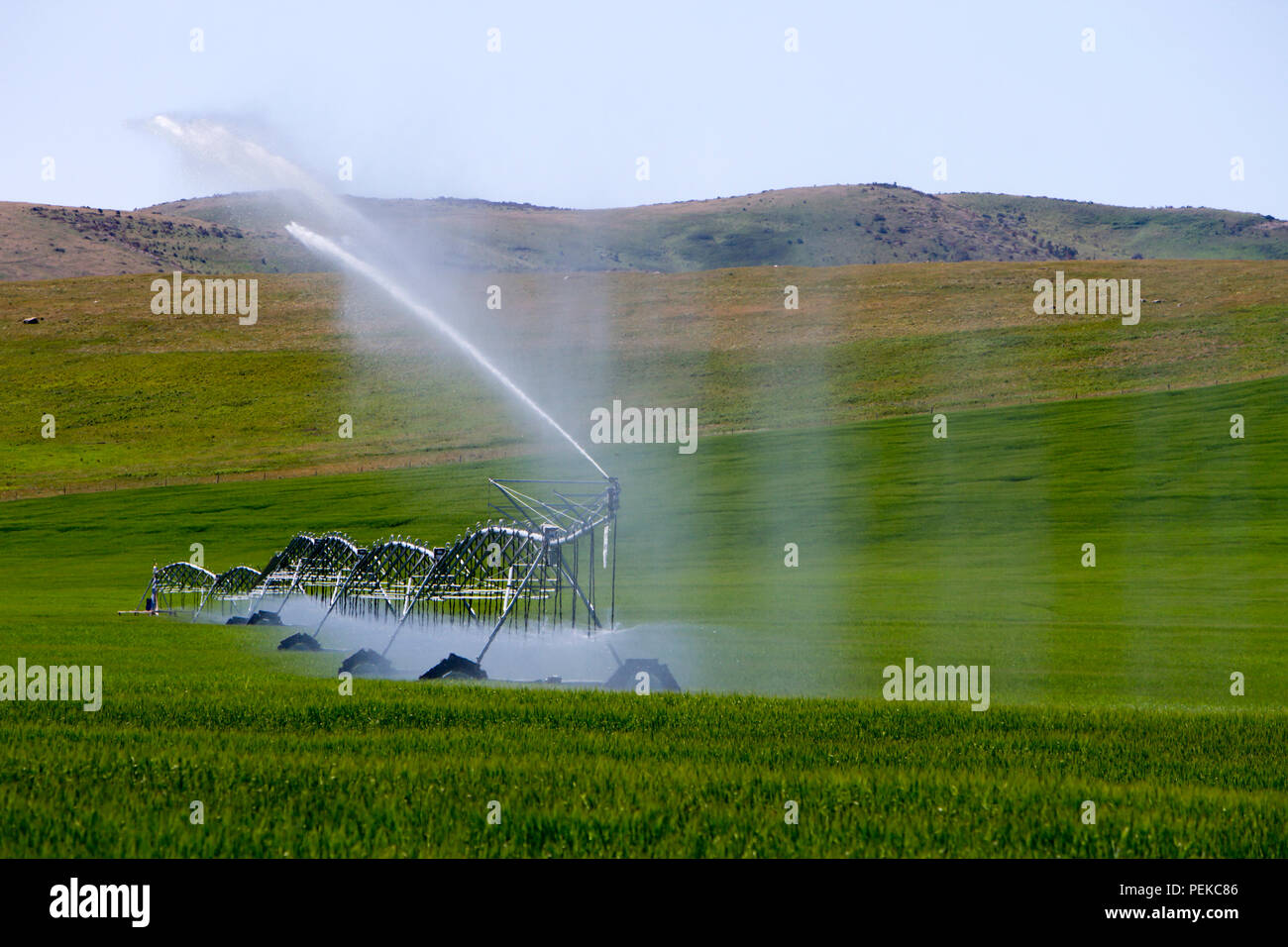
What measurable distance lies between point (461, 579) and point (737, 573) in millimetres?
31498

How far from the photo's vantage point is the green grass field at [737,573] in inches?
407

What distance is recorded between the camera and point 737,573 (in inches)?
2360

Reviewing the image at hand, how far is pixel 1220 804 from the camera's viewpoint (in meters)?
Result: 10.8

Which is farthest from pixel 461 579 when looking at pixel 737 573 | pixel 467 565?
pixel 737 573

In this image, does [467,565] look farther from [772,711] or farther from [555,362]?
[555,362]

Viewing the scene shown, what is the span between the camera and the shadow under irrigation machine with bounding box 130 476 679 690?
25562mm

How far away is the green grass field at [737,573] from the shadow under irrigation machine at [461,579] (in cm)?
166

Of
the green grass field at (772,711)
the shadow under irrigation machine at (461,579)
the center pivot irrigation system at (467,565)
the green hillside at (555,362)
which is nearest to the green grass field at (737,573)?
the green grass field at (772,711)

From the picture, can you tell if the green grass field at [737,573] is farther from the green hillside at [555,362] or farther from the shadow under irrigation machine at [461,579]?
the shadow under irrigation machine at [461,579]

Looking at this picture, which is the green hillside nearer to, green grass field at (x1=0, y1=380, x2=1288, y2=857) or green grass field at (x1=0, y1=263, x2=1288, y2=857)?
green grass field at (x1=0, y1=263, x2=1288, y2=857)
